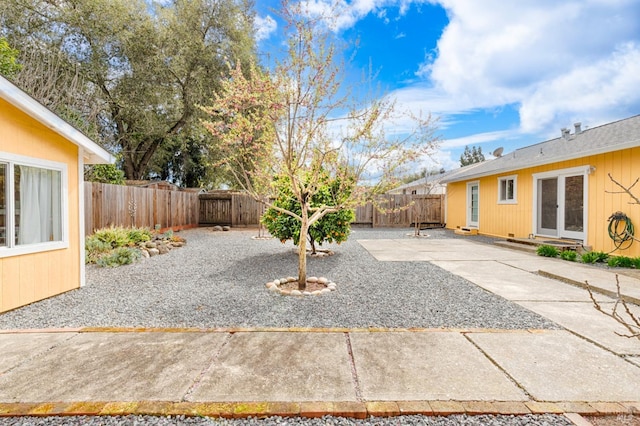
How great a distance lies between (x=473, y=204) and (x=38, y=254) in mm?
13816

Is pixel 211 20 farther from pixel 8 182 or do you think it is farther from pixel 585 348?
pixel 585 348

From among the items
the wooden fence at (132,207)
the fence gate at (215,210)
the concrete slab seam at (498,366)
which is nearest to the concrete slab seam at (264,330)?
the concrete slab seam at (498,366)

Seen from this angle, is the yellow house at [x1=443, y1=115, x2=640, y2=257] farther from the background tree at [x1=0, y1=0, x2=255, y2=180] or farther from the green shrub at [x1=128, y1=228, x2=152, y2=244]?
the background tree at [x1=0, y1=0, x2=255, y2=180]

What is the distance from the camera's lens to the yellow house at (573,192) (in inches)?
259

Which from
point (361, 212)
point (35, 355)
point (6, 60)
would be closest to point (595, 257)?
point (35, 355)

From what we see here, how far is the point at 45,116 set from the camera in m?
3.91

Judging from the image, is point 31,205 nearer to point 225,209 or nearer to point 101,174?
point 101,174

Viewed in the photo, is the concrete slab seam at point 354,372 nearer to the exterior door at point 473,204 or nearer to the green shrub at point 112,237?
the green shrub at point 112,237

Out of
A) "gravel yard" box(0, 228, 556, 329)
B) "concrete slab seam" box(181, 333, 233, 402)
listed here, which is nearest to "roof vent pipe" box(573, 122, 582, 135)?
"gravel yard" box(0, 228, 556, 329)

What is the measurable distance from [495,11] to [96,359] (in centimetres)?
891

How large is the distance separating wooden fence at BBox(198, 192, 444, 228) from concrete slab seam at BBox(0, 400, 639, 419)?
13.6 m

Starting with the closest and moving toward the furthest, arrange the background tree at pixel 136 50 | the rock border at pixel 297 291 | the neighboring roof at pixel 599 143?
the rock border at pixel 297 291 < the neighboring roof at pixel 599 143 < the background tree at pixel 136 50

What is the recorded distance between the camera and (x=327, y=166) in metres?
4.98

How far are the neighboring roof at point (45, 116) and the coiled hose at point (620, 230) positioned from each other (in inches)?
401
